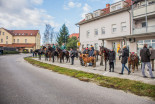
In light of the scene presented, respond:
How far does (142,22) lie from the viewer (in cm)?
1944

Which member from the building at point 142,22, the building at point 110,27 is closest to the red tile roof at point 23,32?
the building at point 110,27

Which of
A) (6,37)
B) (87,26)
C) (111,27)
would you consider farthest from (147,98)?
(6,37)

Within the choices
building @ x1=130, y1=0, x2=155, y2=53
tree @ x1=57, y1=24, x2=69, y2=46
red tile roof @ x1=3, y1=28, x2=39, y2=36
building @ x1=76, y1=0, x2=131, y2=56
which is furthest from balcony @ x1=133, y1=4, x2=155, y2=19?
red tile roof @ x1=3, y1=28, x2=39, y2=36

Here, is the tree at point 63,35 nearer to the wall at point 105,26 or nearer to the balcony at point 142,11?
the wall at point 105,26

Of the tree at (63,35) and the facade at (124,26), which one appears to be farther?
the tree at (63,35)

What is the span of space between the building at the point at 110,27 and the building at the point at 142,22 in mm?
1250

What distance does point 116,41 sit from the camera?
21.7 meters

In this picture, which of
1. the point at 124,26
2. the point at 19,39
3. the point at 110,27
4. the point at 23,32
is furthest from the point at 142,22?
the point at 23,32

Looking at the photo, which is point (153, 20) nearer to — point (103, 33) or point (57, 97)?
point (103, 33)

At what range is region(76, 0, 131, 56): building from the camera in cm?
2036

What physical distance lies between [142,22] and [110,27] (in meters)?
5.87

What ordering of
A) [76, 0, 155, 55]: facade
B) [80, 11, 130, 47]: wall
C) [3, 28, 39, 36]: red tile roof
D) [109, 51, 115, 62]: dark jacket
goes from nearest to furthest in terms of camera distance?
[109, 51, 115, 62]: dark jacket → [76, 0, 155, 55]: facade → [80, 11, 130, 47]: wall → [3, 28, 39, 36]: red tile roof

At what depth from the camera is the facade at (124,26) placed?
56.4 feet

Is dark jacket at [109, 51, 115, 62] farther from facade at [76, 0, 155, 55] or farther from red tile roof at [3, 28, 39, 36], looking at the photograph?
red tile roof at [3, 28, 39, 36]
